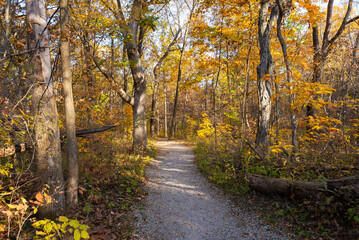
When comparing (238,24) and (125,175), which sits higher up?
(238,24)

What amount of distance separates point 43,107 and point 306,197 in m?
5.83

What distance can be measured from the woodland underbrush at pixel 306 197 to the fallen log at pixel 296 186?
0.27 ft

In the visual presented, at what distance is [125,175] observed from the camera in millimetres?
6309

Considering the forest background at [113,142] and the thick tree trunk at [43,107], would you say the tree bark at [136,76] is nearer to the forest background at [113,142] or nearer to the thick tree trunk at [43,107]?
the forest background at [113,142]

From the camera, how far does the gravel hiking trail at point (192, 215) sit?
394 centimetres

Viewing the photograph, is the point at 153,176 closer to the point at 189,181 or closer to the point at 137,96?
the point at 189,181

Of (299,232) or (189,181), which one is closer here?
(299,232)

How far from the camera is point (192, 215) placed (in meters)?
4.77

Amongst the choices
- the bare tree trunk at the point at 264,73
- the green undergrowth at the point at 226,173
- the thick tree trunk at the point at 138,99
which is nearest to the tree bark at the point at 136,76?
the thick tree trunk at the point at 138,99

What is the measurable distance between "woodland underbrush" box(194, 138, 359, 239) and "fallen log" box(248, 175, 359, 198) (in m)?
0.08

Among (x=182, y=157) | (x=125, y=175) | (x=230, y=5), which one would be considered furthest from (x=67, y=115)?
(x=230, y=5)

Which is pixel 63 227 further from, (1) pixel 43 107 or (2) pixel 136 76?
(2) pixel 136 76

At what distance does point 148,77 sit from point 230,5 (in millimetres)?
13225

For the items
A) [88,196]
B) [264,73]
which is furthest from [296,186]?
[88,196]
